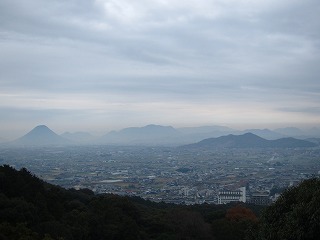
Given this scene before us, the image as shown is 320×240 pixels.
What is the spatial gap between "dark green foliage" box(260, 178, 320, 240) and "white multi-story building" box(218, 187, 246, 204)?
81.5 feet

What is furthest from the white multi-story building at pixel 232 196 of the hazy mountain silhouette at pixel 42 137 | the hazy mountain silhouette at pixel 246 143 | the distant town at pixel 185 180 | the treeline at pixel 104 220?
the hazy mountain silhouette at pixel 42 137

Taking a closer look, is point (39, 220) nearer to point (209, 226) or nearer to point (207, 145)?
point (209, 226)

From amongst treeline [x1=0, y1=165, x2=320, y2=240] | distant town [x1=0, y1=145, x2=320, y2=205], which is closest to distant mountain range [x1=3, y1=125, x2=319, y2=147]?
distant town [x1=0, y1=145, x2=320, y2=205]

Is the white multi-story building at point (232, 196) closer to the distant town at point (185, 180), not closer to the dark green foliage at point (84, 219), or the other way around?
the distant town at point (185, 180)

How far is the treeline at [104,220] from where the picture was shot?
8930 mm

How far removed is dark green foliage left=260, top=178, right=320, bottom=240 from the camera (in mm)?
7352

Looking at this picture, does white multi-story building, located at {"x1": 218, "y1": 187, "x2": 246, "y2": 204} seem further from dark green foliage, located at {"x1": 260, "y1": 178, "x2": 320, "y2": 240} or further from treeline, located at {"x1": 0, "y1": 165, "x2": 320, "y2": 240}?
dark green foliage, located at {"x1": 260, "y1": 178, "x2": 320, "y2": 240}

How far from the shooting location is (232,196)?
35156mm

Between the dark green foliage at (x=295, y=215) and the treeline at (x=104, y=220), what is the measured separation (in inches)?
0.7

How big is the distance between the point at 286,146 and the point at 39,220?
3566 inches

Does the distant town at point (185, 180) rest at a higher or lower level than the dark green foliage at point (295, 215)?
lower

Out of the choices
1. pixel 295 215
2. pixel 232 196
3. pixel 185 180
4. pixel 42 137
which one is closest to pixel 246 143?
pixel 185 180

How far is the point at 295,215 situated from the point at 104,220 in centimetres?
889

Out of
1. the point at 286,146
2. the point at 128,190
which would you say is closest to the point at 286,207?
the point at 128,190
